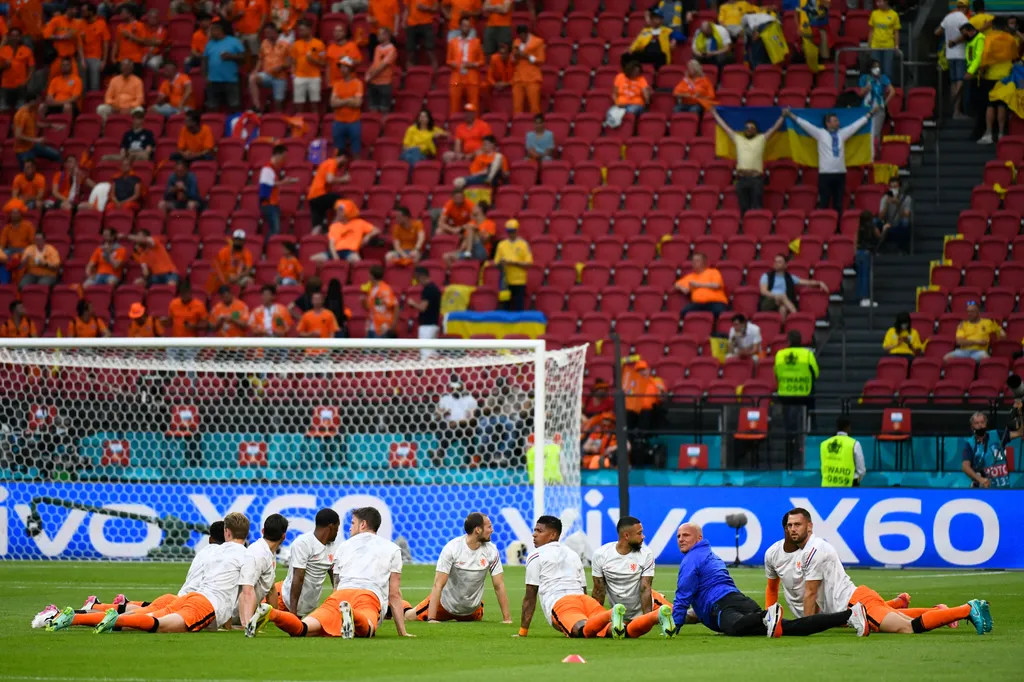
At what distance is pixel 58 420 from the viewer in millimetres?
19734

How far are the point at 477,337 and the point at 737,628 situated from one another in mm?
11508

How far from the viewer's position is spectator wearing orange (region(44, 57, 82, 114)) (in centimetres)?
2927

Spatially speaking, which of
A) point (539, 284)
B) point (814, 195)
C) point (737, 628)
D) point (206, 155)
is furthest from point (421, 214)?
point (737, 628)

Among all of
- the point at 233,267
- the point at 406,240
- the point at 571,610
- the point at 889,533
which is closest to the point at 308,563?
the point at 571,610

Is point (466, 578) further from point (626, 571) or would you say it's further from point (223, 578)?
point (223, 578)

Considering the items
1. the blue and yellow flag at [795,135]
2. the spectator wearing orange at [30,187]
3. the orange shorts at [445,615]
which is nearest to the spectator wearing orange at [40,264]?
the spectator wearing orange at [30,187]

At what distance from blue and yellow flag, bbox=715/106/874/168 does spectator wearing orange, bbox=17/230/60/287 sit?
11082mm

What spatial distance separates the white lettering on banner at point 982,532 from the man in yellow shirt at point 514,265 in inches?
290

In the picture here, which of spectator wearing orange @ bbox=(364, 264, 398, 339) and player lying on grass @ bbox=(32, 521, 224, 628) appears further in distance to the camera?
spectator wearing orange @ bbox=(364, 264, 398, 339)

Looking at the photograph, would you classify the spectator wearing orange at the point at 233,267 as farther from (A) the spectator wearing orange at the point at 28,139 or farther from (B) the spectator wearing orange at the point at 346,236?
(A) the spectator wearing orange at the point at 28,139

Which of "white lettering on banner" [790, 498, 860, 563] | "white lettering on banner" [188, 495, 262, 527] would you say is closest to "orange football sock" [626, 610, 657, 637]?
"white lettering on banner" [790, 498, 860, 563]

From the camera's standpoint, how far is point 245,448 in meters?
19.8

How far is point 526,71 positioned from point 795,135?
497cm

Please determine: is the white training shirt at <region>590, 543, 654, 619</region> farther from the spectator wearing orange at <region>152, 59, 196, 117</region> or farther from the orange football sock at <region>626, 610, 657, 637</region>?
the spectator wearing orange at <region>152, 59, 196, 117</region>
